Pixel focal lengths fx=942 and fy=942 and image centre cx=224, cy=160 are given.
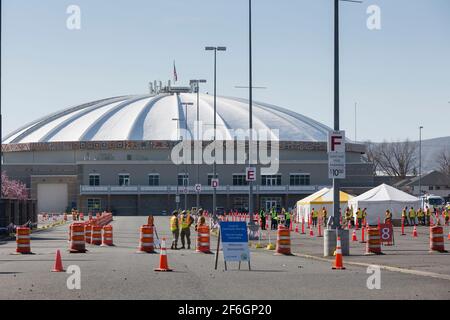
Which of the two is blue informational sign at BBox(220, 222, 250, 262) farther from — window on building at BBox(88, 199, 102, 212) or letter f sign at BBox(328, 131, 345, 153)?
window on building at BBox(88, 199, 102, 212)

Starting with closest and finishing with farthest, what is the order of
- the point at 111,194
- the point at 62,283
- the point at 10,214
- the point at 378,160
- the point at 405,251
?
the point at 62,283
the point at 405,251
the point at 10,214
the point at 111,194
the point at 378,160

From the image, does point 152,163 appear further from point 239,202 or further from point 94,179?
point 239,202

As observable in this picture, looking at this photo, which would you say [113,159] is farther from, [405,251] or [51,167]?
[405,251]

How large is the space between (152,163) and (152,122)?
7.95m

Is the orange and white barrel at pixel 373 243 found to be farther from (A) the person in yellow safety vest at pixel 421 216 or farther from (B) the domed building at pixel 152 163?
(B) the domed building at pixel 152 163

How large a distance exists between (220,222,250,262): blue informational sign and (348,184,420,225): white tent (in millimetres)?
42046

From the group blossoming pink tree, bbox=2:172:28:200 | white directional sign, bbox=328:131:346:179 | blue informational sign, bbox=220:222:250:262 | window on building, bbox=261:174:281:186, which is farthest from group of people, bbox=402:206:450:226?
window on building, bbox=261:174:281:186

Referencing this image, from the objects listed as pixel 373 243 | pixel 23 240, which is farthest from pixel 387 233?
pixel 23 240

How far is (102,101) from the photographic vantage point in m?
147

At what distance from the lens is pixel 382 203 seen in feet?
217
